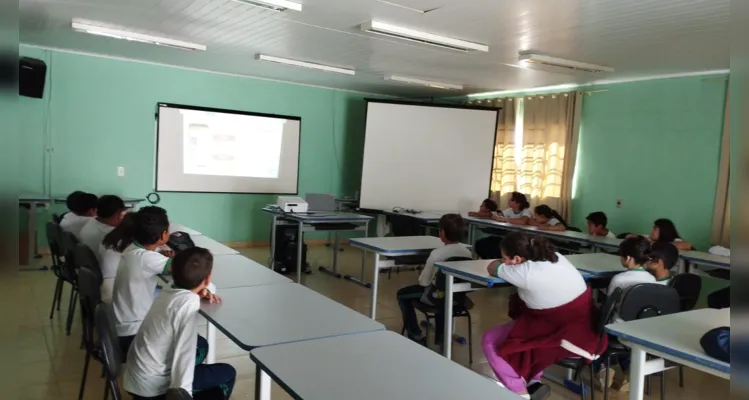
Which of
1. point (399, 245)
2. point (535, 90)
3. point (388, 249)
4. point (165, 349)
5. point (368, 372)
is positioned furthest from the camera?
point (535, 90)

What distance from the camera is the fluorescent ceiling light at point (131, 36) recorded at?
4871mm

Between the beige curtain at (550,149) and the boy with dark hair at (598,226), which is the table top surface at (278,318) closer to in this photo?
the boy with dark hair at (598,226)

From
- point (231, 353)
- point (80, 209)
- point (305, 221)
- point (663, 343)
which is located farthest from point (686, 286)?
point (80, 209)

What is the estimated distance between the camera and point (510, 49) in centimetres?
496

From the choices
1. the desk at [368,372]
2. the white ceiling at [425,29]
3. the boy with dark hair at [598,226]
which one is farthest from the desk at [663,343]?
the boy with dark hair at [598,226]

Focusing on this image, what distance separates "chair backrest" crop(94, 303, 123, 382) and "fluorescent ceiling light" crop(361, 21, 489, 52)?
3.11m

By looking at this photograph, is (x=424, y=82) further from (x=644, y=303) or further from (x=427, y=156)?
(x=644, y=303)

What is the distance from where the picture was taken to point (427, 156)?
25.3 feet

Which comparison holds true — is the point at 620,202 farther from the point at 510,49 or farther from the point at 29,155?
the point at 29,155

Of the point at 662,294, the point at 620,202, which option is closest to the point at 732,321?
the point at 662,294

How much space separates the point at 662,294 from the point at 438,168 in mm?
5157

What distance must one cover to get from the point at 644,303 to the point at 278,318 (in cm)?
192

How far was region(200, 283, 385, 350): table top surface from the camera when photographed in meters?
1.90

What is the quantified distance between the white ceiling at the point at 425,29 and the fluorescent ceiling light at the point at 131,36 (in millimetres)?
114
